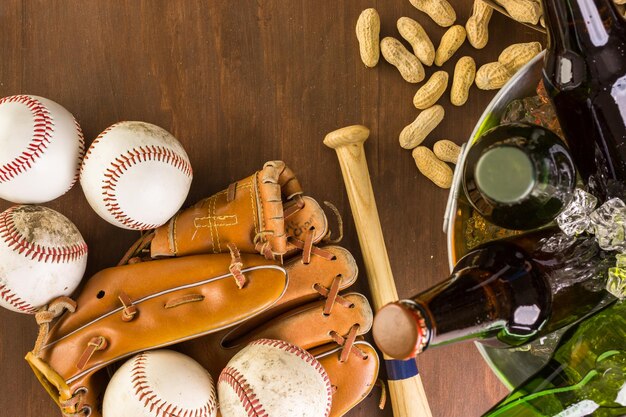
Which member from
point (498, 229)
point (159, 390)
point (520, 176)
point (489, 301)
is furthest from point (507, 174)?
point (159, 390)

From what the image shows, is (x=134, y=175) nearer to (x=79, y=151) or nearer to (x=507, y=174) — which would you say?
(x=79, y=151)

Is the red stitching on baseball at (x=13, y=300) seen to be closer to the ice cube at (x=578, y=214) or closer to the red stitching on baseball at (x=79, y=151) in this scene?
the red stitching on baseball at (x=79, y=151)

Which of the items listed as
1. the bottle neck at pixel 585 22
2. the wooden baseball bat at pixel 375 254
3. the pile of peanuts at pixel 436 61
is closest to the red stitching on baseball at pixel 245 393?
the wooden baseball bat at pixel 375 254

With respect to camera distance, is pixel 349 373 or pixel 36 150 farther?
pixel 349 373

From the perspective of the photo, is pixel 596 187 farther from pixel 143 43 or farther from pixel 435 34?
pixel 143 43

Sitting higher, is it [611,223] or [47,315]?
[611,223]

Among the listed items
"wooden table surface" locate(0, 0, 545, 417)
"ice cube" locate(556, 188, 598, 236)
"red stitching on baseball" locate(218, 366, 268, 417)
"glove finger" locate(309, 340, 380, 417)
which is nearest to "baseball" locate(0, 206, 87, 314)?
"wooden table surface" locate(0, 0, 545, 417)
